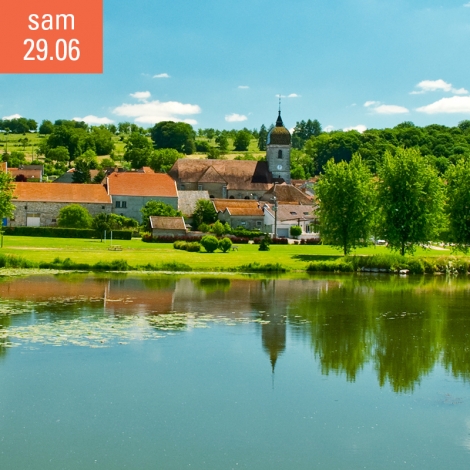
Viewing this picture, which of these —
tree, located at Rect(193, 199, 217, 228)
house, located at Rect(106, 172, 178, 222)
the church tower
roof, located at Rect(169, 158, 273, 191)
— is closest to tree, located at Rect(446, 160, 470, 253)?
tree, located at Rect(193, 199, 217, 228)

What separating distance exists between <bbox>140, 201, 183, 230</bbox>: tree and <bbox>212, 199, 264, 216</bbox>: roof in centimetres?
813

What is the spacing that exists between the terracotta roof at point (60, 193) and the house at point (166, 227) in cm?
1025

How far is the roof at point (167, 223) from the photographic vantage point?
68.5 metres

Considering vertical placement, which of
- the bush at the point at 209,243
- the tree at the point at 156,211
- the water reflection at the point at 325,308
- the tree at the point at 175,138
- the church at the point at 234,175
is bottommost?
the water reflection at the point at 325,308

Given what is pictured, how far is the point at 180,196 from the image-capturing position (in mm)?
87000

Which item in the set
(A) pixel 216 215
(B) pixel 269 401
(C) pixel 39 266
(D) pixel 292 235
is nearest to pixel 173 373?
(B) pixel 269 401

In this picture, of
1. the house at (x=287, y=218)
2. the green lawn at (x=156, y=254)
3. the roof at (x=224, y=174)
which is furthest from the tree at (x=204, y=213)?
the green lawn at (x=156, y=254)

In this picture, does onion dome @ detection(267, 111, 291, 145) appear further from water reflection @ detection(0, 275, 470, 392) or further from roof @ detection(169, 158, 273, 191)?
water reflection @ detection(0, 275, 470, 392)

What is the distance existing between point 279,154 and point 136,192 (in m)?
32.2

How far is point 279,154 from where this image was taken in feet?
349

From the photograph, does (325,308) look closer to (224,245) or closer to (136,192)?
(224,245)

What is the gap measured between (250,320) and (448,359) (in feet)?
25.0

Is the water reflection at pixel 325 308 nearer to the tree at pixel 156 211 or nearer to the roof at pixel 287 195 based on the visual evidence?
the tree at pixel 156 211

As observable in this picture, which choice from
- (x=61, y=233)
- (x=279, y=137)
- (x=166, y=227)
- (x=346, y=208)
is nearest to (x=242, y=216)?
(x=166, y=227)
